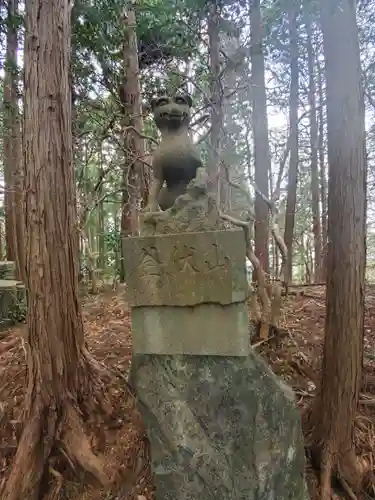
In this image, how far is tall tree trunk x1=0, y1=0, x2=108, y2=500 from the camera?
297 cm

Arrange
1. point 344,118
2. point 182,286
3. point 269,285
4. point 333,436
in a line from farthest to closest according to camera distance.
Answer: point 269,285 < point 333,436 < point 344,118 < point 182,286

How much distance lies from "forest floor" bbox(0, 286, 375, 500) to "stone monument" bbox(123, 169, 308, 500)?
1.79ft

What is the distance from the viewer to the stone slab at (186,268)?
2.26 metres

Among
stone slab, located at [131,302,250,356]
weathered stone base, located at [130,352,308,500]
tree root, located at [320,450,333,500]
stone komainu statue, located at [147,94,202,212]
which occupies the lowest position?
tree root, located at [320,450,333,500]

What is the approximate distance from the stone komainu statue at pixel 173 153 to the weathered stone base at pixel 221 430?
109 centimetres

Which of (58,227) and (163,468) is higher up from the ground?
(58,227)

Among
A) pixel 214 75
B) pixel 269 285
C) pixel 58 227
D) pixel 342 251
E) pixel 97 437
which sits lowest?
pixel 97 437

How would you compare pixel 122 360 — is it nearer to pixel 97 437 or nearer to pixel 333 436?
pixel 97 437

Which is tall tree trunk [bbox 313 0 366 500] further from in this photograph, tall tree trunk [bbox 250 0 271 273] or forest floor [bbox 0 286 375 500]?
tall tree trunk [bbox 250 0 271 273]

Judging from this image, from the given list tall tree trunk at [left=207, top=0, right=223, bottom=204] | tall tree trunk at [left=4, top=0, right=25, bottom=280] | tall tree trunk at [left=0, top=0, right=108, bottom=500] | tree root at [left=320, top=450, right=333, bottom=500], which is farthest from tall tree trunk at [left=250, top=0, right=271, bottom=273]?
tall tree trunk at [left=4, top=0, right=25, bottom=280]

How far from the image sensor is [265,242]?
6.08 metres

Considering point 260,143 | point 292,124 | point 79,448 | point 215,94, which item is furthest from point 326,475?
point 292,124

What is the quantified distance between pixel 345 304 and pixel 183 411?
4.39 feet

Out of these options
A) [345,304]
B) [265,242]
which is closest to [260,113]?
[265,242]
